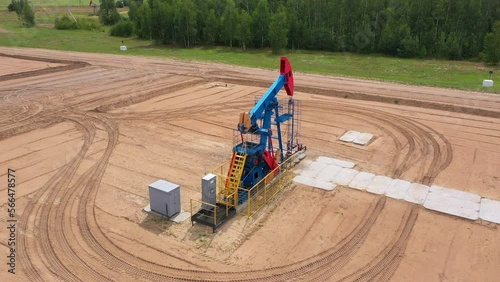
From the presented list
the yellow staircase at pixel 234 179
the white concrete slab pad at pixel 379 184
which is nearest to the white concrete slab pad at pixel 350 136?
the white concrete slab pad at pixel 379 184

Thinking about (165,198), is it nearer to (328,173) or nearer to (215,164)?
(215,164)

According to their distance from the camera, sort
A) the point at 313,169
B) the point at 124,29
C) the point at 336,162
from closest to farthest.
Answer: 1. the point at 313,169
2. the point at 336,162
3. the point at 124,29

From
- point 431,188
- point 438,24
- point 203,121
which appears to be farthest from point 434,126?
point 438,24

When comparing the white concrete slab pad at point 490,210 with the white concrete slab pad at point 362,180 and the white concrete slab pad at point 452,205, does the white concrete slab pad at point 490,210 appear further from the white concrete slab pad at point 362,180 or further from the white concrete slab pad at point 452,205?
the white concrete slab pad at point 362,180

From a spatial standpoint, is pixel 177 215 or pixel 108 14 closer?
pixel 177 215

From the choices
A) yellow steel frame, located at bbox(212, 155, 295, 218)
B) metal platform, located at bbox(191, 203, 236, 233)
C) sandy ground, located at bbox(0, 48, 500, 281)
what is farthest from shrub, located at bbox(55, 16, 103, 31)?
metal platform, located at bbox(191, 203, 236, 233)

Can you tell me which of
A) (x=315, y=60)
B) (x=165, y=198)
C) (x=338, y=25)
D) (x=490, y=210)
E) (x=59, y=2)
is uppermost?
(x=59, y=2)

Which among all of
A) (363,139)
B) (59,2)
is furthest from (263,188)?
(59,2)
